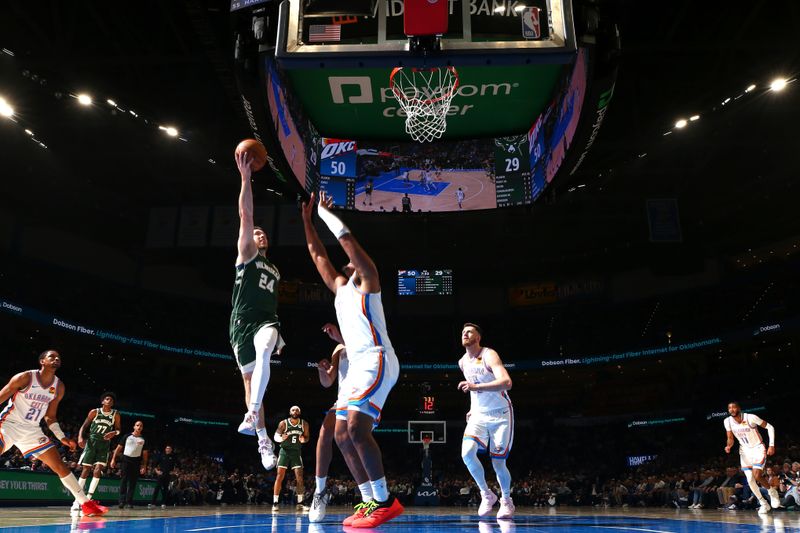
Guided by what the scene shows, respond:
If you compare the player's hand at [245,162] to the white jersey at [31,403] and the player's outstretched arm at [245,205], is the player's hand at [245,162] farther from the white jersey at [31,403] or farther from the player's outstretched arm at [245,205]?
the white jersey at [31,403]

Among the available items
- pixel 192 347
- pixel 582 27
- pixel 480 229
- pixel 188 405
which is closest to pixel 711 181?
pixel 480 229

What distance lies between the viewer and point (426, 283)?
24.5m

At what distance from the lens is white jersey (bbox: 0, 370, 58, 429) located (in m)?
7.33

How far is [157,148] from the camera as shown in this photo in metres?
19.6

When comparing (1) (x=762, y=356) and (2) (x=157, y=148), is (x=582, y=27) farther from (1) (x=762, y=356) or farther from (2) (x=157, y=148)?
(1) (x=762, y=356)

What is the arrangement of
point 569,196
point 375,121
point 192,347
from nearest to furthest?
point 375,121
point 569,196
point 192,347

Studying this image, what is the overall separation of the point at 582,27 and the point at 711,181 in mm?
17486

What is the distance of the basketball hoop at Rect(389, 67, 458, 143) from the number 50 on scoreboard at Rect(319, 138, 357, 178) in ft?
6.02

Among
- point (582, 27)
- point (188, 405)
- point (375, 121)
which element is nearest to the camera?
point (582, 27)

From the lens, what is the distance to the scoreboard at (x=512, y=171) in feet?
38.1

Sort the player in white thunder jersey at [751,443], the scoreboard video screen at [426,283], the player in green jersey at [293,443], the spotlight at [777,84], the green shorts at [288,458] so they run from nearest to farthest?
1. the player in green jersey at [293,443]
2. the green shorts at [288,458]
3. the player in white thunder jersey at [751,443]
4. the spotlight at [777,84]
5. the scoreboard video screen at [426,283]

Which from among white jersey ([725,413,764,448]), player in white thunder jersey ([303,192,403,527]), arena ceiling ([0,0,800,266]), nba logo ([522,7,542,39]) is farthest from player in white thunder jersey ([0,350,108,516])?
white jersey ([725,413,764,448])

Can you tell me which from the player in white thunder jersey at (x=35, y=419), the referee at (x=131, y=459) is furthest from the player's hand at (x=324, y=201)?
the referee at (x=131, y=459)

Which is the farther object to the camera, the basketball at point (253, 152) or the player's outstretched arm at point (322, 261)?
the basketball at point (253, 152)
